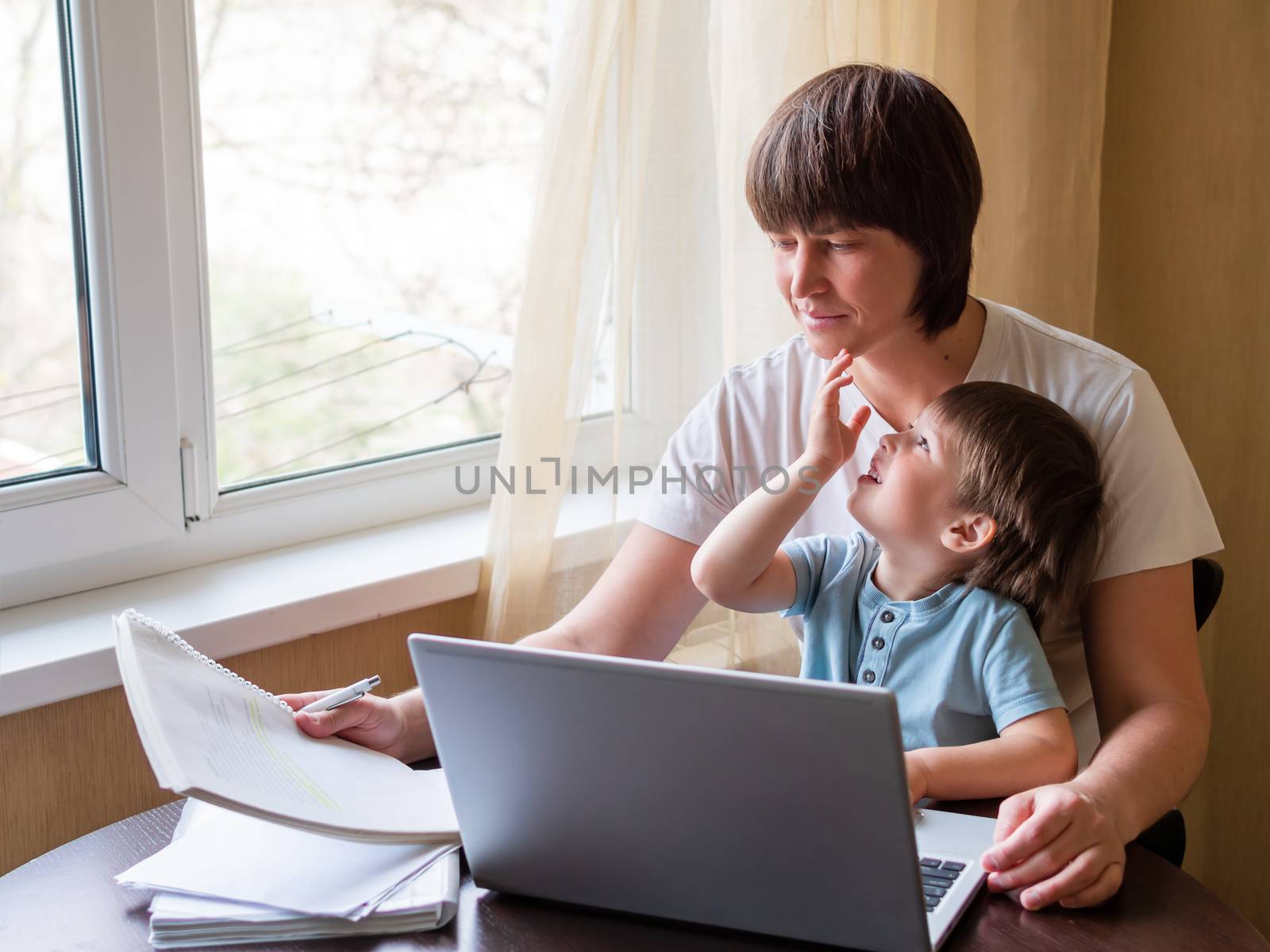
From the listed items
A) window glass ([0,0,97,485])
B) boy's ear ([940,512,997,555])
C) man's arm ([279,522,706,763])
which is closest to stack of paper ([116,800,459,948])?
man's arm ([279,522,706,763])

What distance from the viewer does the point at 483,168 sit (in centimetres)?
194

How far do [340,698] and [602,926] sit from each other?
35 cm

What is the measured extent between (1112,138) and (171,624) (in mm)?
1739

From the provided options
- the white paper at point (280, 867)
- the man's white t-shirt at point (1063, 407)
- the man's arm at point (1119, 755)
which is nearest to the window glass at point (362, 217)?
the man's white t-shirt at point (1063, 407)

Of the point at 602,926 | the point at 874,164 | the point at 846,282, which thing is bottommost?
the point at 602,926

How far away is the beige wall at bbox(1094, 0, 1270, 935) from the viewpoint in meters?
2.01

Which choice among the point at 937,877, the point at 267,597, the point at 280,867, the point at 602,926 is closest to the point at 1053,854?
the point at 937,877

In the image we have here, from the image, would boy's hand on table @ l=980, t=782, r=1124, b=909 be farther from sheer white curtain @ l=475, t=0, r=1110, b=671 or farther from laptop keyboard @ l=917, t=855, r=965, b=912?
sheer white curtain @ l=475, t=0, r=1110, b=671

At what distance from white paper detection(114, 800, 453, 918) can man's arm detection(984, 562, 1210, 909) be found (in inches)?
18.2

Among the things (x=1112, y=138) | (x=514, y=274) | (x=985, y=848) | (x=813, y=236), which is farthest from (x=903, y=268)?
(x=1112, y=138)

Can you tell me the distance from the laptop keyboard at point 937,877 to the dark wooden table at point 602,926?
24 millimetres

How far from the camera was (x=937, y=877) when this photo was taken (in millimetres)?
975

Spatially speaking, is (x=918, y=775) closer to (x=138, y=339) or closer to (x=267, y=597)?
(x=267, y=597)

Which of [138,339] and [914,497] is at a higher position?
[138,339]
